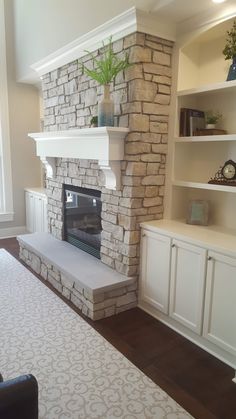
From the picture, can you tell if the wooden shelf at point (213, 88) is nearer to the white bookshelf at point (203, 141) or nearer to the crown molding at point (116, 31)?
the white bookshelf at point (203, 141)

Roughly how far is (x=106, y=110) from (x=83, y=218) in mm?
1474

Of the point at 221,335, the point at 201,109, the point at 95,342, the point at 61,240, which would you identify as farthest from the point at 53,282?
the point at 201,109

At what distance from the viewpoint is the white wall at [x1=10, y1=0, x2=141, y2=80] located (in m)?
2.96

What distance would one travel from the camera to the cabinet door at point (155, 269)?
2684mm

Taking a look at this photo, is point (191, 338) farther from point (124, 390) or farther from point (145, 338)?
point (124, 390)

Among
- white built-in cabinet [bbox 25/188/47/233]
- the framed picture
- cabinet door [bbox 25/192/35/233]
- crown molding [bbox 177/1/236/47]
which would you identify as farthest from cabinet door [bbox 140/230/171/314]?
cabinet door [bbox 25/192/35/233]

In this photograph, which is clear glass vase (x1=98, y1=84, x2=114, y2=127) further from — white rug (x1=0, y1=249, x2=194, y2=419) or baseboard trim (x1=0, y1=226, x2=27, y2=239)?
baseboard trim (x1=0, y1=226, x2=27, y2=239)

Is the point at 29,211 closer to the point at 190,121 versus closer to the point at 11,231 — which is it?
the point at 11,231

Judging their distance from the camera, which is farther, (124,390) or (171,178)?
(171,178)

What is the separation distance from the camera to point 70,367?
218 cm

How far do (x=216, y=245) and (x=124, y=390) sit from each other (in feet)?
3.74

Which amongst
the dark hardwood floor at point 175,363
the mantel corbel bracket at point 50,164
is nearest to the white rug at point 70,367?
the dark hardwood floor at point 175,363

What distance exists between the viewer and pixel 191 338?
8.34 ft

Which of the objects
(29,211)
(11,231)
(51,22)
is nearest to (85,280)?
(29,211)
